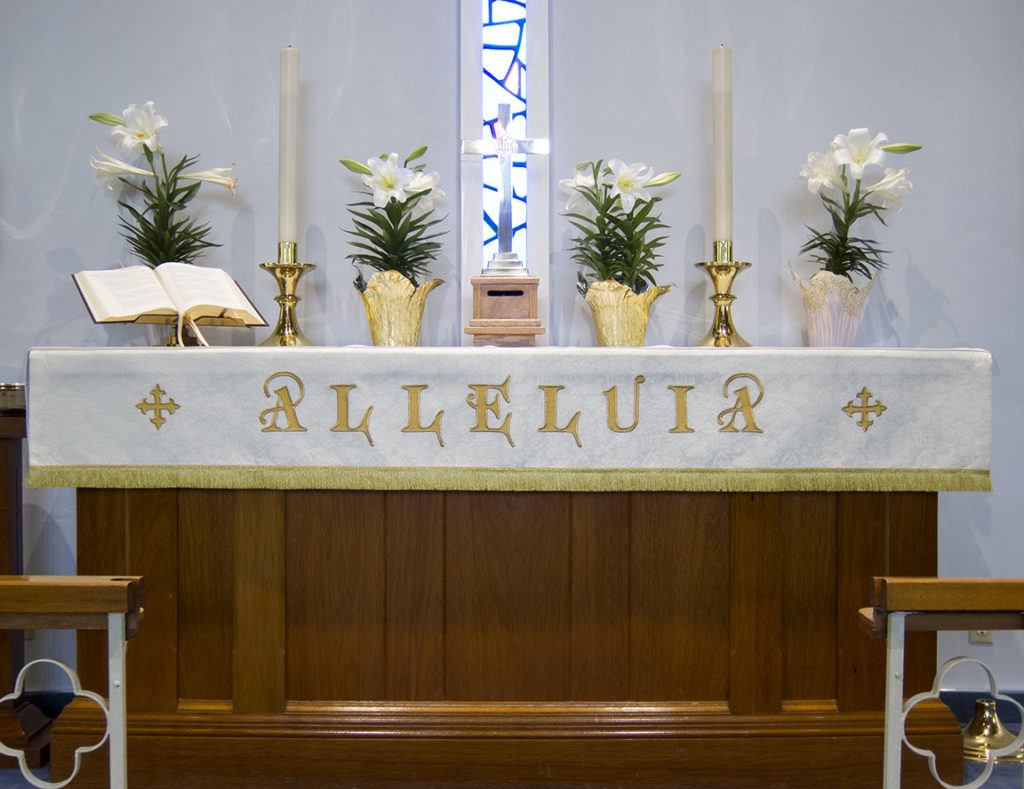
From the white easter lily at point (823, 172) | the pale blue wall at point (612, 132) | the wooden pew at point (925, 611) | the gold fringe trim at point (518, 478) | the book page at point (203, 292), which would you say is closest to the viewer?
the wooden pew at point (925, 611)

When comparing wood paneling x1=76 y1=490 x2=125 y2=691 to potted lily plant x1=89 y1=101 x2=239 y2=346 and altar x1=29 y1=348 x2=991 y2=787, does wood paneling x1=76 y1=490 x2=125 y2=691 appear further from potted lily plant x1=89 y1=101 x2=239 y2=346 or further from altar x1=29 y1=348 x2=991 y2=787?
potted lily plant x1=89 y1=101 x2=239 y2=346

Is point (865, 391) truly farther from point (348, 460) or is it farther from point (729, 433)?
point (348, 460)

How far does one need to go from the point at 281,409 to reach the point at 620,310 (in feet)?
2.95

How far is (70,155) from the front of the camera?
239 centimetres

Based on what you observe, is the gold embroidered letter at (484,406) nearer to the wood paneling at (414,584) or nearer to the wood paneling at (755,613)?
the wood paneling at (414,584)

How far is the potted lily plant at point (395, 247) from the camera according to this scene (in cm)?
214

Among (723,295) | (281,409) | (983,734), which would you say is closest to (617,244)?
(723,295)

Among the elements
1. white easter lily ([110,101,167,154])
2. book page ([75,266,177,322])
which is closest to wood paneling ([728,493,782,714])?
book page ([75,266,177,322])

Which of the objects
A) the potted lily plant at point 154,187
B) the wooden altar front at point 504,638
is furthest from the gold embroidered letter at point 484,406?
the potted lily plant at point 154,187

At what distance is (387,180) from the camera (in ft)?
7.11

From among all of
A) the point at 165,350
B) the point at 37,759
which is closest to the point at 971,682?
the point at 165,350

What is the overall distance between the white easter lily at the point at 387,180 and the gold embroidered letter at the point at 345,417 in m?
0.61

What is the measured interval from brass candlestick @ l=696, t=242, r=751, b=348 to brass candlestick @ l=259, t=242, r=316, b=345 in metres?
1.09

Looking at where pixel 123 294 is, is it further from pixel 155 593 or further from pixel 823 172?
pixel 823 172
